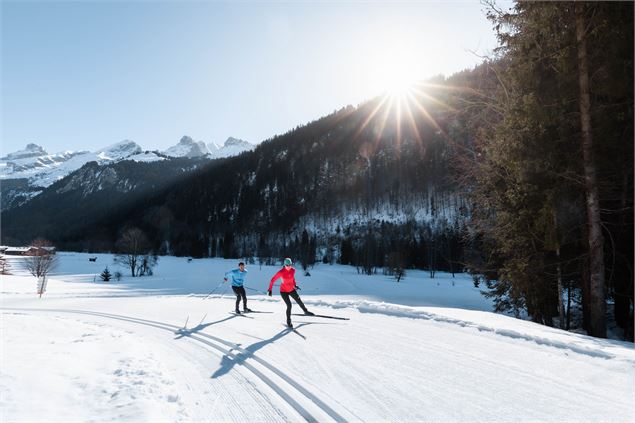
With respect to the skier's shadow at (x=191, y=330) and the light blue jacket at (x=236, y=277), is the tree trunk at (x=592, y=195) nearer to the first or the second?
the skier's shadow at (x=191, y=330)

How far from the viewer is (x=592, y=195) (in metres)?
8.90

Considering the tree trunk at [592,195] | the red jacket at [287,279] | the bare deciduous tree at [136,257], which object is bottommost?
the bare deciduous tree at [136,257]

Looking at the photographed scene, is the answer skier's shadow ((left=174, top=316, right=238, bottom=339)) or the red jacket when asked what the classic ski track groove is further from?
the red jacket

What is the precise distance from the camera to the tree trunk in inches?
348

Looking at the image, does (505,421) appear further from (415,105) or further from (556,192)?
(415,105)

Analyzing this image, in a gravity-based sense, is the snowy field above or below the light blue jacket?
below

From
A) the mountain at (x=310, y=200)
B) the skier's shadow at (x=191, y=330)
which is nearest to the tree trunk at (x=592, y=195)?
the skier's shadow at (x=191, y=330)

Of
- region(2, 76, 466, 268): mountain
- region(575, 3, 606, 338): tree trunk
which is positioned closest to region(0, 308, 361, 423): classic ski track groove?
region(575, 3, 606, 338): tree trunk

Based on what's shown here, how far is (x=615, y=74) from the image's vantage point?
8516mm

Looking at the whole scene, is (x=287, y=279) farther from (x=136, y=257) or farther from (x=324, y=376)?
(x=136, y=257)

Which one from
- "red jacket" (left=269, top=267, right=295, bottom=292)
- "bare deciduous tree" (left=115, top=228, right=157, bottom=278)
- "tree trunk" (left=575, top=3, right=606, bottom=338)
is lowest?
"bare deciduous tree" (left=115, top=228, right=157, bottom=278)

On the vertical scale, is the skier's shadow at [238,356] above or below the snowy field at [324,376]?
below

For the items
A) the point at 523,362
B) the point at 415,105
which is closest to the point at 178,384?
the point at 523,362

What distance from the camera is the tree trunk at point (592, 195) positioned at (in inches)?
348
